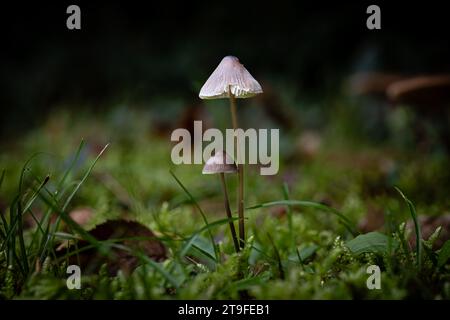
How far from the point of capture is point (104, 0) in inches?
215

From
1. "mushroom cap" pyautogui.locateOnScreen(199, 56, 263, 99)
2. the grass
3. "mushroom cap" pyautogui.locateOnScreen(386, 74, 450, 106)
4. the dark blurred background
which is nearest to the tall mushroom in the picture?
"mushroom cap" pyautogui.locateOnScreen(199, 56, 263, 99)

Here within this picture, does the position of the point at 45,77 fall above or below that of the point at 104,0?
below

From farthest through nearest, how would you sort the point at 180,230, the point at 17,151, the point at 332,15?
the point at 332,15 < the point at 17,151 < the point at 180,230

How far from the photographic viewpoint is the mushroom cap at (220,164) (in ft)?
3.04

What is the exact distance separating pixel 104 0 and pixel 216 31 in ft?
5.15

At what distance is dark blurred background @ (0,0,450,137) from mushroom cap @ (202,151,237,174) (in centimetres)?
367

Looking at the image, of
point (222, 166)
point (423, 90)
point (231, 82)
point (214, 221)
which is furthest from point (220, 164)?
point (423, 90)

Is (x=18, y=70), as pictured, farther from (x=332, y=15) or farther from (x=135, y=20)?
(x=332, y=15)

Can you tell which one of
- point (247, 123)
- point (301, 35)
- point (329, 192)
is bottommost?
point (329, 192)

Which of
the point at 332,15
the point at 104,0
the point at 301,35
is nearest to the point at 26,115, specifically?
the point at 104,0

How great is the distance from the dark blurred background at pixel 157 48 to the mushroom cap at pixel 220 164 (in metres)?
3.67

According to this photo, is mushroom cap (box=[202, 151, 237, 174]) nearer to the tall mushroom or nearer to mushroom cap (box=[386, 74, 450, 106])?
the tall mushroom

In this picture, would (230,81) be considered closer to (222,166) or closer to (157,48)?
(222,166)

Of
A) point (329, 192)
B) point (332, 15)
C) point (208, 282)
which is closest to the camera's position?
point (208, 282)
